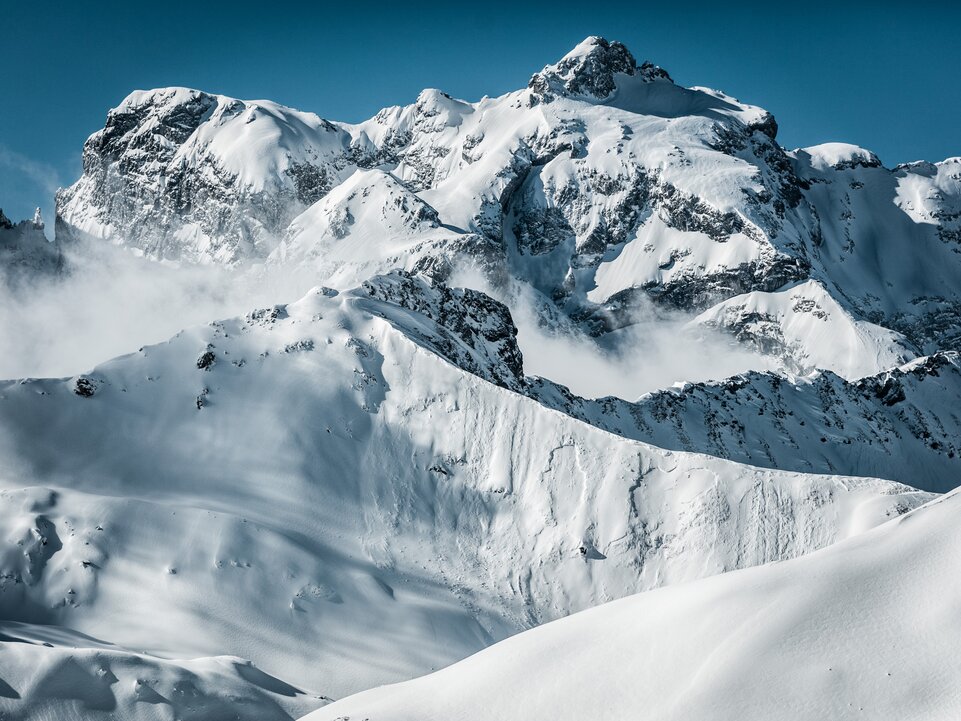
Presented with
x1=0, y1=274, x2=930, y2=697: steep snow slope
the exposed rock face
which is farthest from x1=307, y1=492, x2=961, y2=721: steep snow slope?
the exposed rock face

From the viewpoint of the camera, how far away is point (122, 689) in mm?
54500

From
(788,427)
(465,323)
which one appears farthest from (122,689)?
(788,427)

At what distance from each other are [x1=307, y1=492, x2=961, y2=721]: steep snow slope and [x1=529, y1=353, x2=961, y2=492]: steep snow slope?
106267 millimetres

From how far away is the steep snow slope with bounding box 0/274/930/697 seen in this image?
71438 mm

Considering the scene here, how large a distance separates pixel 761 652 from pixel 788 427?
15349 cm

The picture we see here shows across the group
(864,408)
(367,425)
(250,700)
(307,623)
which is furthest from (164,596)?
(864,408)

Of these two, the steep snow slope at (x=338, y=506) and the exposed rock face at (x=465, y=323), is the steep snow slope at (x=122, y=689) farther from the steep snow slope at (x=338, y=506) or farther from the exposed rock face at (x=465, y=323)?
the exposed rock face at (x=465, y=323)

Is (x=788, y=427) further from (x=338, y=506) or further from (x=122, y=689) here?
(x=122, y=689)

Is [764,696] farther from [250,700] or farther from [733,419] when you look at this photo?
[733,419]

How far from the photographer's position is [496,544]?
8375 cm

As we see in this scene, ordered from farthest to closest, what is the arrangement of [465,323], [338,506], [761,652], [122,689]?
[465,323] → [338,506] → [122,689] → [761,652]

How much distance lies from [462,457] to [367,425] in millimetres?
8676

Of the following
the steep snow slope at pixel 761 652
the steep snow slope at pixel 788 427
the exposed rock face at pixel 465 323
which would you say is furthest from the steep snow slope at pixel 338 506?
the steep snow slope at pixel 788 427

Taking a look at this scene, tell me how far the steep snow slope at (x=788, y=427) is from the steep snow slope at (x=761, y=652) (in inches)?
4184
